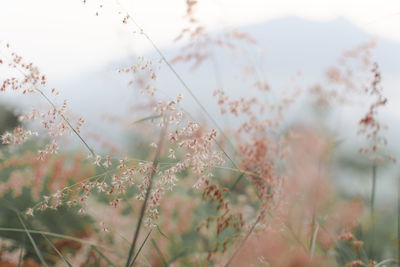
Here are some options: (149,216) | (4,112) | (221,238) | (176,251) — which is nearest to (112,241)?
(176,251)

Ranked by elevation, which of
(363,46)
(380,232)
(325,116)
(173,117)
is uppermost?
(173,117)

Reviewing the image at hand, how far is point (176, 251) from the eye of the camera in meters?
2.02

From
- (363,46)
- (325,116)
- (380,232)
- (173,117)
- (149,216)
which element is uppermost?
(173,117)

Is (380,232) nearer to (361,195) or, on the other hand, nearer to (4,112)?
(361,195)

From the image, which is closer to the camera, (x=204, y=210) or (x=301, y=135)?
(x=301, y=135)

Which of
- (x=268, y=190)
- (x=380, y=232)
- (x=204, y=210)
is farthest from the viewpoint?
(x=380, y=232)

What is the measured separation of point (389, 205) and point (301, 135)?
1.87 ft

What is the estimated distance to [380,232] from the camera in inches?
117

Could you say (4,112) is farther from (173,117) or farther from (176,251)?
(173,117)

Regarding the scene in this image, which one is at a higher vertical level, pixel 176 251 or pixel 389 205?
pixel 176 251

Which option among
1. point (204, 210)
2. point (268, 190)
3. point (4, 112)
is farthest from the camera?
point (4, 112)

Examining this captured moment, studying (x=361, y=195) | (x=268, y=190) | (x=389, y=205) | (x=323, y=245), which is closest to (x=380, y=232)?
(x=389, y=205)

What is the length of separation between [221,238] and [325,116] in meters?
0.69

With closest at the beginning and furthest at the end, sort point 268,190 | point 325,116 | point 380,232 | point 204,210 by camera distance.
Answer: point 268,190 < point 325,116 < point 204,210 < point 380,232
